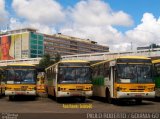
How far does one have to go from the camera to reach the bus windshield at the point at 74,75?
2645cm

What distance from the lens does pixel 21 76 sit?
2997cm

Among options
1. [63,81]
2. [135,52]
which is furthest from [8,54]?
[63,81]

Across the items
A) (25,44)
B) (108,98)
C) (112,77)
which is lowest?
(108,98)

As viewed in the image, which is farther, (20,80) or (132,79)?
(20,80)

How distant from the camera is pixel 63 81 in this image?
86.9ft

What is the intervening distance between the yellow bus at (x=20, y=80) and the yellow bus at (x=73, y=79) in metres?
3.26

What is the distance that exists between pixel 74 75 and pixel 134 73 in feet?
13.9

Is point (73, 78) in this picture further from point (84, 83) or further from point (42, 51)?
point (42, 51)

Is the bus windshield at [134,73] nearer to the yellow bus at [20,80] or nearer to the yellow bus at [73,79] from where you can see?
the yellow bus at [73,79]

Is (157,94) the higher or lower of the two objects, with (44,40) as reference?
lower

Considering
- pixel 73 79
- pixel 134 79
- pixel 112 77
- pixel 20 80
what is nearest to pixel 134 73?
pixel 134 79

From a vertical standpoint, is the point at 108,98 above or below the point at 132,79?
below

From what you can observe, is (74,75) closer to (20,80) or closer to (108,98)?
(108,98)

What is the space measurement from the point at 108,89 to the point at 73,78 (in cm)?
223
